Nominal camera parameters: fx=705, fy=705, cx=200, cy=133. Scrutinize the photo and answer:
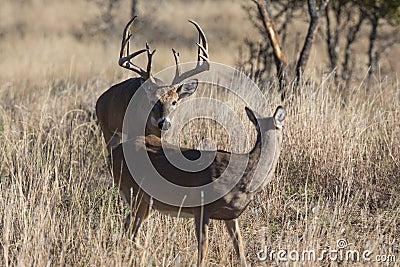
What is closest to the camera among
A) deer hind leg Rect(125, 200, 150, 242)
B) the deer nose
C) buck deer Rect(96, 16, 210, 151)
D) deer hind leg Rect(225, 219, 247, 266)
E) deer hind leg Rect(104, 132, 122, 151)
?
deer hind leg Rect(225, 219, 247, 266)

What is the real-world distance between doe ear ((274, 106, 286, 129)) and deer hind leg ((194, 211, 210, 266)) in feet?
2.64

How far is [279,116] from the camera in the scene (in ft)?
15.1

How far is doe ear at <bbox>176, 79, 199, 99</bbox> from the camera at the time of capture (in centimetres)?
758

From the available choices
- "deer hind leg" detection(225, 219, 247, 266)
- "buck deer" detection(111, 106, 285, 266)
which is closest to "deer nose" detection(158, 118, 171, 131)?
"buck deer" detection(111, 106, 285, 266)

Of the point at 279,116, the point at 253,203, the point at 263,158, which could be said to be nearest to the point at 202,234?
the point at 263,158

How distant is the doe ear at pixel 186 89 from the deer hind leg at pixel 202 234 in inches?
114

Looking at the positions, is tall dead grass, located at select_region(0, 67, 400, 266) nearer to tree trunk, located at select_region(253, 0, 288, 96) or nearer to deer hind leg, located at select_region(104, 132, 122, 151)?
deer hind leg, located at select_region(104, 132, 122, 151)

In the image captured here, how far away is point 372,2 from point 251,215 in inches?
284

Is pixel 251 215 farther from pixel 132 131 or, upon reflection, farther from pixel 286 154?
pixel 132 131

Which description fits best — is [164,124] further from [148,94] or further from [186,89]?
[186,89]

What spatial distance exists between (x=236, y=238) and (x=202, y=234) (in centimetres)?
36

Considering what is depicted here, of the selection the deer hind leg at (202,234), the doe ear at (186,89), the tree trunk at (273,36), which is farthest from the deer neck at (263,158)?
the tree trunk at (273,36)

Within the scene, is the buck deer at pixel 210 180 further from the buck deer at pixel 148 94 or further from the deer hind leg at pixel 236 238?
the buck deer at pixel 148 94

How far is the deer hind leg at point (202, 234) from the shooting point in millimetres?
4820
